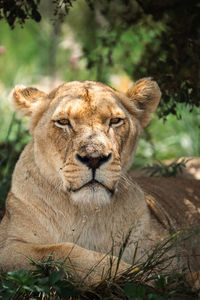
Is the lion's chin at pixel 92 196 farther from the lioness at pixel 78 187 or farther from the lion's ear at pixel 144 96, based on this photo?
the lion's ear at pixel 144 96

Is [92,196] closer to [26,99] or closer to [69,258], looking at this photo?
[69,258]

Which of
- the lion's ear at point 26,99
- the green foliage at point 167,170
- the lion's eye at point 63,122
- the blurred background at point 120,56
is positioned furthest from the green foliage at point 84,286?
the green foliage at point 167,170

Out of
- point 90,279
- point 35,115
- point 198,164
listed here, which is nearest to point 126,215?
point 90,279

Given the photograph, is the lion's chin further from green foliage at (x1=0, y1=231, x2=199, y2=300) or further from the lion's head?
green foliage at (x1=0, y1=231, x2=199, y2=300)

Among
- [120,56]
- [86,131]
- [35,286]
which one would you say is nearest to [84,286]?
[35,286]

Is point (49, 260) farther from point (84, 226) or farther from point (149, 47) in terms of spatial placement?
point (149, 47)

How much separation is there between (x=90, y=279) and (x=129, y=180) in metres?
0.84

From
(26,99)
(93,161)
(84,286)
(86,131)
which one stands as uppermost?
(26,99)

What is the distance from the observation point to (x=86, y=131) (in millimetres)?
3258

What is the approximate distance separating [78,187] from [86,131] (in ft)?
1.09

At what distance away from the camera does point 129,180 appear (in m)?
3.69

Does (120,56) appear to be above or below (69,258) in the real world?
above

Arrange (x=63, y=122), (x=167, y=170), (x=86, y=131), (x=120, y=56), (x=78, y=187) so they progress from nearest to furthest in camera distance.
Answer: (x=78, y=187) → (x=86, y=131) → (x=63, y=122) → (x=167, y=170) → (x=120, y=56)

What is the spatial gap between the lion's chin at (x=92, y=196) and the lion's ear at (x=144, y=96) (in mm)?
825
